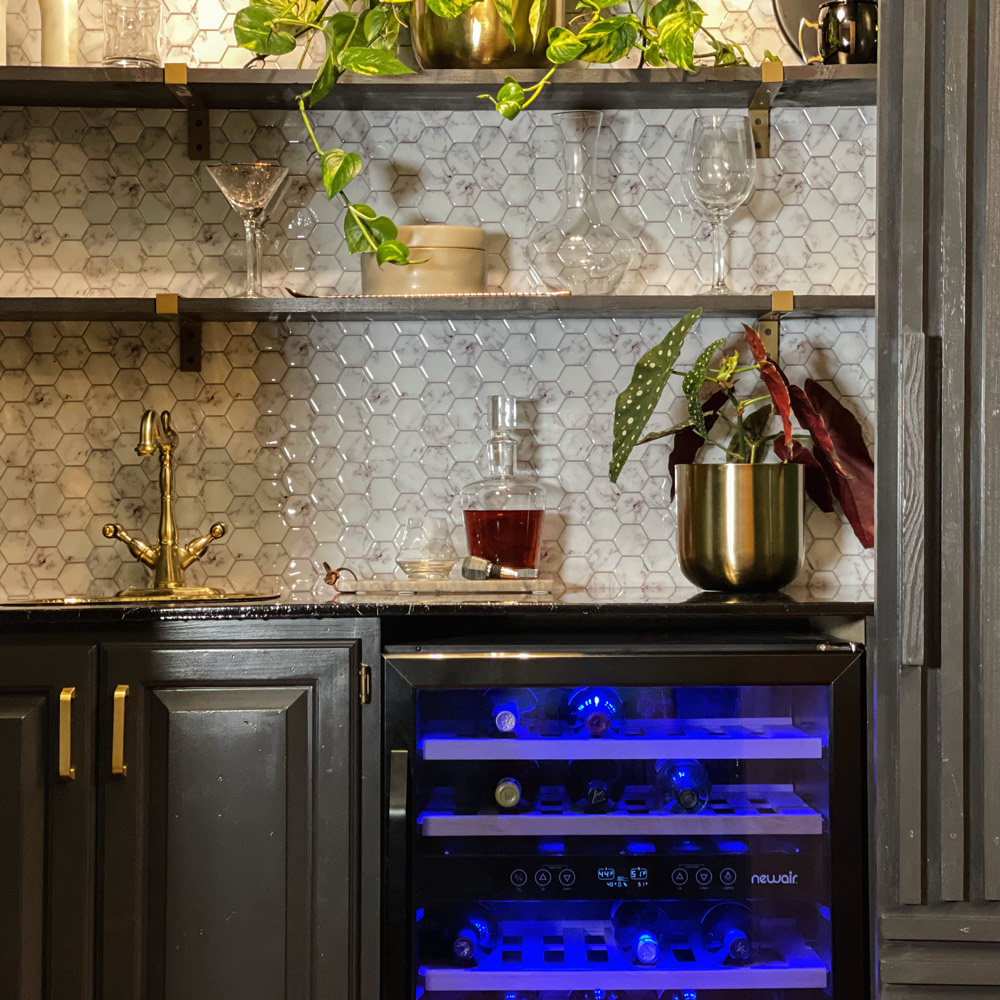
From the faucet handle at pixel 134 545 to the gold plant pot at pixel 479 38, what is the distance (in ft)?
3.52

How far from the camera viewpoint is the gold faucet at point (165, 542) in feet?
6.70

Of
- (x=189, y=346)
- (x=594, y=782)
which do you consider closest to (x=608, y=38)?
(x=189, y=346)

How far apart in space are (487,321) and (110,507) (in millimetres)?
874

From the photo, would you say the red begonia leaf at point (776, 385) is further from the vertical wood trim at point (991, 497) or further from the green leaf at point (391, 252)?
the green leaf at point (391, 252)

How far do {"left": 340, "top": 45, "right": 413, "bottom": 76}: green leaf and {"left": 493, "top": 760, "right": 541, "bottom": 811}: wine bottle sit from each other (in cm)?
123

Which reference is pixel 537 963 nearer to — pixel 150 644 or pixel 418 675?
pixel 418 675

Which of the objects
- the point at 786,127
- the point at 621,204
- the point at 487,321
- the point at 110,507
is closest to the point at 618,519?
the point at 487,321

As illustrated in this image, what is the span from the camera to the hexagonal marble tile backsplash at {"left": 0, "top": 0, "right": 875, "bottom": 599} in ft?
7.45

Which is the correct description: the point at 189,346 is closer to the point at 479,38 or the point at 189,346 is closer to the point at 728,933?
the point at 479,38

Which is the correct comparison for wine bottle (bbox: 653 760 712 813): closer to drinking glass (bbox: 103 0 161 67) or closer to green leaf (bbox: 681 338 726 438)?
green leaf (bbox: 681 338 726 438)

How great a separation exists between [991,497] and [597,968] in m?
0.96

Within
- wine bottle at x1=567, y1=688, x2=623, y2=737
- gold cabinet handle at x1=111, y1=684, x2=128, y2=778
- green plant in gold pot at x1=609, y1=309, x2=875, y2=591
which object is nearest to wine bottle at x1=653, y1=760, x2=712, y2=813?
wine bottle at x1=567, y1=688, x2=623, y2=737

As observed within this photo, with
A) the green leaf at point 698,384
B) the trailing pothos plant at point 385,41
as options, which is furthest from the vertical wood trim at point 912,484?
the trailing pothos plant at point 385,41

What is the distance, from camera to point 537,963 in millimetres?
1750
